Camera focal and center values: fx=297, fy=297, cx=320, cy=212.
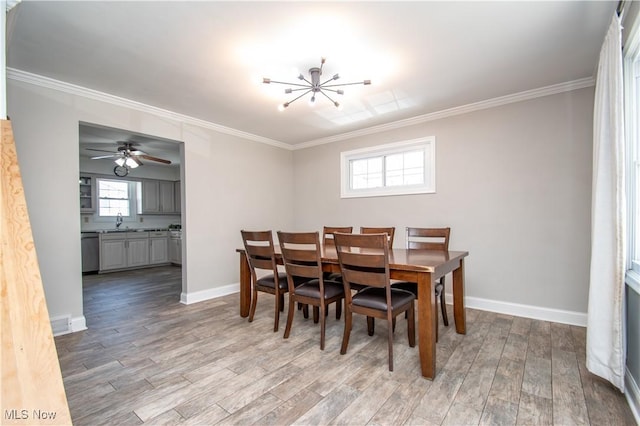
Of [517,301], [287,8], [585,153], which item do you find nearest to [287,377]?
[287,8]

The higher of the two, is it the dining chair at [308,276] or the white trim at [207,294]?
the dining chair at [308,276]

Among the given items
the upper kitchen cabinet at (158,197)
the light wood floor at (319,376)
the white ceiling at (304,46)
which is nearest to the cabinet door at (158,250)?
the upper kitchen cabinet at (158,197)

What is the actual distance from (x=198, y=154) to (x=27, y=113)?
168 centimetres

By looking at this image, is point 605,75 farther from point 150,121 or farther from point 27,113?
point 27,113

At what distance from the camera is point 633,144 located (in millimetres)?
1862

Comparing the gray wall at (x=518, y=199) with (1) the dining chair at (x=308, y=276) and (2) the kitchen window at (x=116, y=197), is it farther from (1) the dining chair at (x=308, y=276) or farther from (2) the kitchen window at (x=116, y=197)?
(2) the kitchen window at (x=116, y=197)

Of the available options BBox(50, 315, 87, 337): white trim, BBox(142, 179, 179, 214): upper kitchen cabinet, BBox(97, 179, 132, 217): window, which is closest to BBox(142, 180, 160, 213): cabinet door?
BBox(142, 179, 179, 214): upper kitchen cabinet

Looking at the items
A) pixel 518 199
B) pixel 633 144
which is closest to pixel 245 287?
pixel 518 199

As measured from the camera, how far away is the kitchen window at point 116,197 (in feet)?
21.3

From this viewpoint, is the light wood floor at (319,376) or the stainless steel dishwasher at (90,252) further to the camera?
the stainless steel dishwasher at (90,252)

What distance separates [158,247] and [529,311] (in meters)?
6.87

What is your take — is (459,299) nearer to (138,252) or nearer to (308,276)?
(308,276)

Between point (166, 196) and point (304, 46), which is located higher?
point (304, 46)

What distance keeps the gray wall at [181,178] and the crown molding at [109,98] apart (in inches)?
1.9
